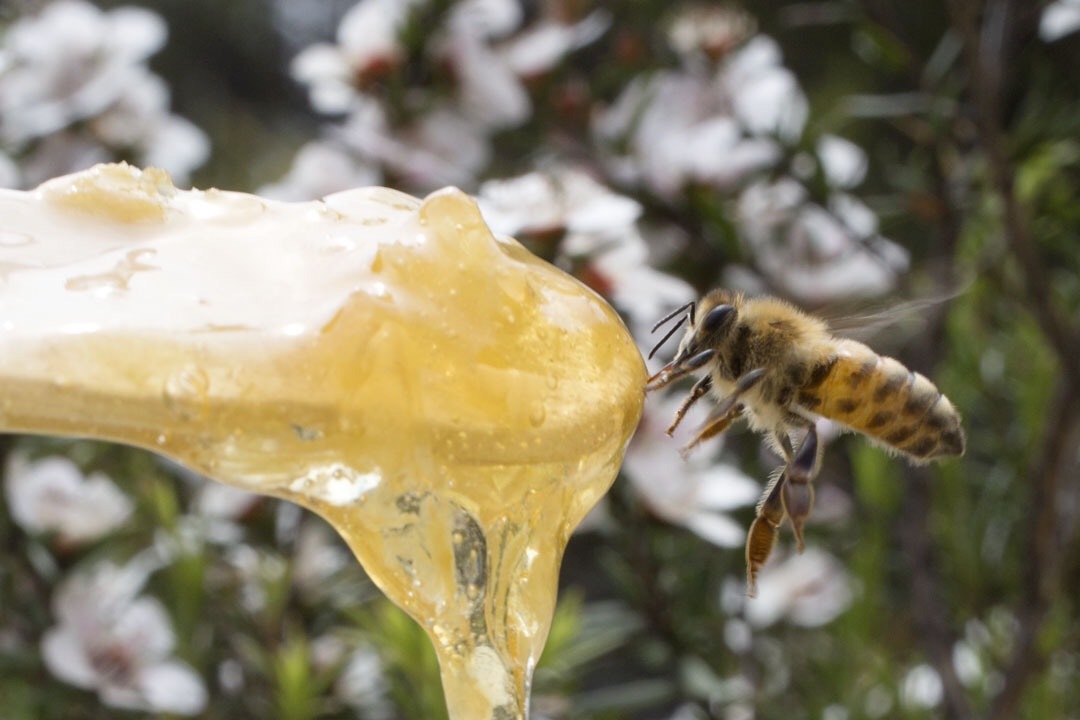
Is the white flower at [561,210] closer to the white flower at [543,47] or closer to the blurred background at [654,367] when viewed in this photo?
the blurred background at [654,367]

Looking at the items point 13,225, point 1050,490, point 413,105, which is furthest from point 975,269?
point 13,225

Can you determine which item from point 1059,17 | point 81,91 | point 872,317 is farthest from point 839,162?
point 81,91

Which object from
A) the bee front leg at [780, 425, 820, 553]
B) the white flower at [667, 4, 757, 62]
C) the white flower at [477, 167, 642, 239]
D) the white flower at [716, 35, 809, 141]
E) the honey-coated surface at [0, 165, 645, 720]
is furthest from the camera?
the white flower at [667, 4, 757, 62]

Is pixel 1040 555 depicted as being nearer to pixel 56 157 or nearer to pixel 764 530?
pixel 764 530

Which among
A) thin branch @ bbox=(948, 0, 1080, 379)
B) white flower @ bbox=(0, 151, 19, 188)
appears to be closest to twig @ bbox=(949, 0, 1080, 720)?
thin branch @ bbox=(948, 0, 1080, 379)

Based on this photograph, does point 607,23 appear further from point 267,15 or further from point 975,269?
point 267,15

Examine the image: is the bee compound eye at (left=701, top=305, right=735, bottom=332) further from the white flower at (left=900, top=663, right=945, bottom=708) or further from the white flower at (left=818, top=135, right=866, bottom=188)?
the white flower at (left=900, top=663, right=945, bottom=708)
